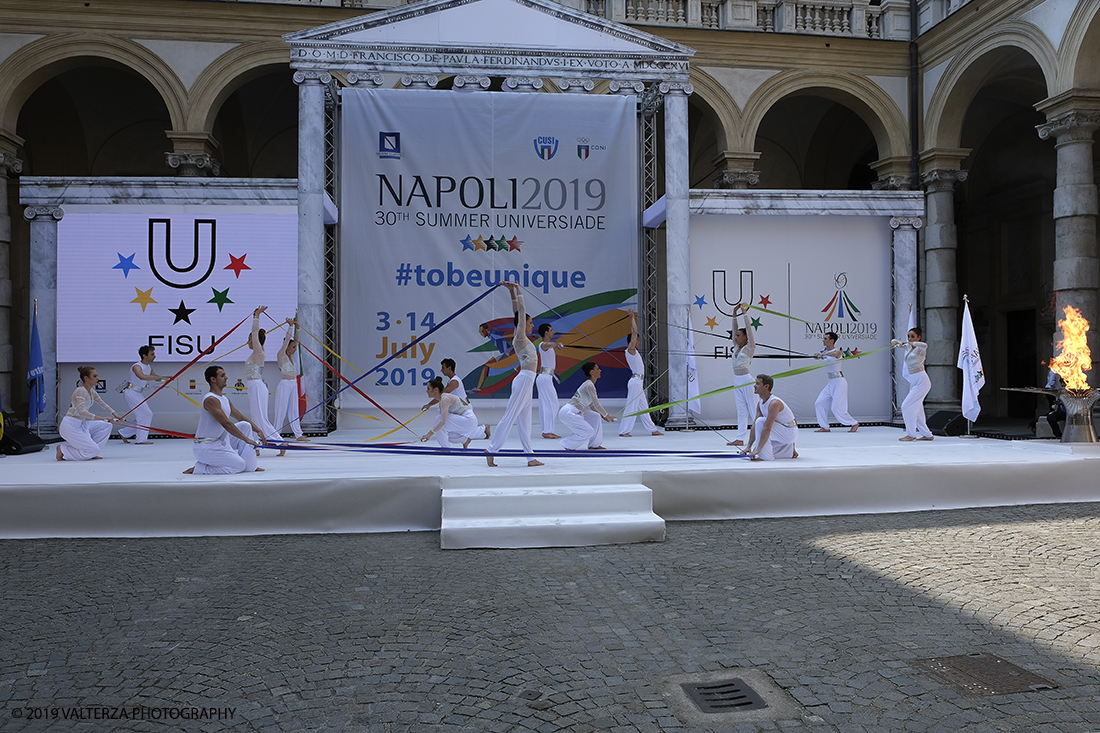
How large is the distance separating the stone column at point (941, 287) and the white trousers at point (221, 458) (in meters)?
13.8

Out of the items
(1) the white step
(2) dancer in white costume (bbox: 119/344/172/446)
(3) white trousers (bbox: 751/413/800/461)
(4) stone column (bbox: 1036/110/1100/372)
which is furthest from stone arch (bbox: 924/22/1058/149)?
(2) dancer in white costume (bbox: 119/344/172/446)

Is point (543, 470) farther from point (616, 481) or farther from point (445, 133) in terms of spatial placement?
point (445, 133)

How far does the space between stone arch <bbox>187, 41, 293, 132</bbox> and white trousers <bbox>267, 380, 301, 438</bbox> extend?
721cm

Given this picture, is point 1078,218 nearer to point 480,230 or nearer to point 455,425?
point 480,230

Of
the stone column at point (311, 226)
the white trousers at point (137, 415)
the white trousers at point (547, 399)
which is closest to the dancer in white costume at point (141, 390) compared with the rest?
the white trousers at point (137, 415)

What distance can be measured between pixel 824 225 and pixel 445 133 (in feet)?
22.2

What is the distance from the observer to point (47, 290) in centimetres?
1216

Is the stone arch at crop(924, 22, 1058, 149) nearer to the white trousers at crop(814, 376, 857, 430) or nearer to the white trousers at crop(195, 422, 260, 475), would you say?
the white trousers at crop(814, 376, 857, 430)

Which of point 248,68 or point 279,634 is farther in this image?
point 248,68

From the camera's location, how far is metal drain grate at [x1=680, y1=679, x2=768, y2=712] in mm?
3475

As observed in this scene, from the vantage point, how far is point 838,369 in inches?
489

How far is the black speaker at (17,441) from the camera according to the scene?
9.73 meters

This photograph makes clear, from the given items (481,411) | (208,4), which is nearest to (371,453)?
(481,411)

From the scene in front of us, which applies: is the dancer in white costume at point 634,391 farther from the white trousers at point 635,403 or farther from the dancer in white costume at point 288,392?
the dancer in white costume at point 288,392
